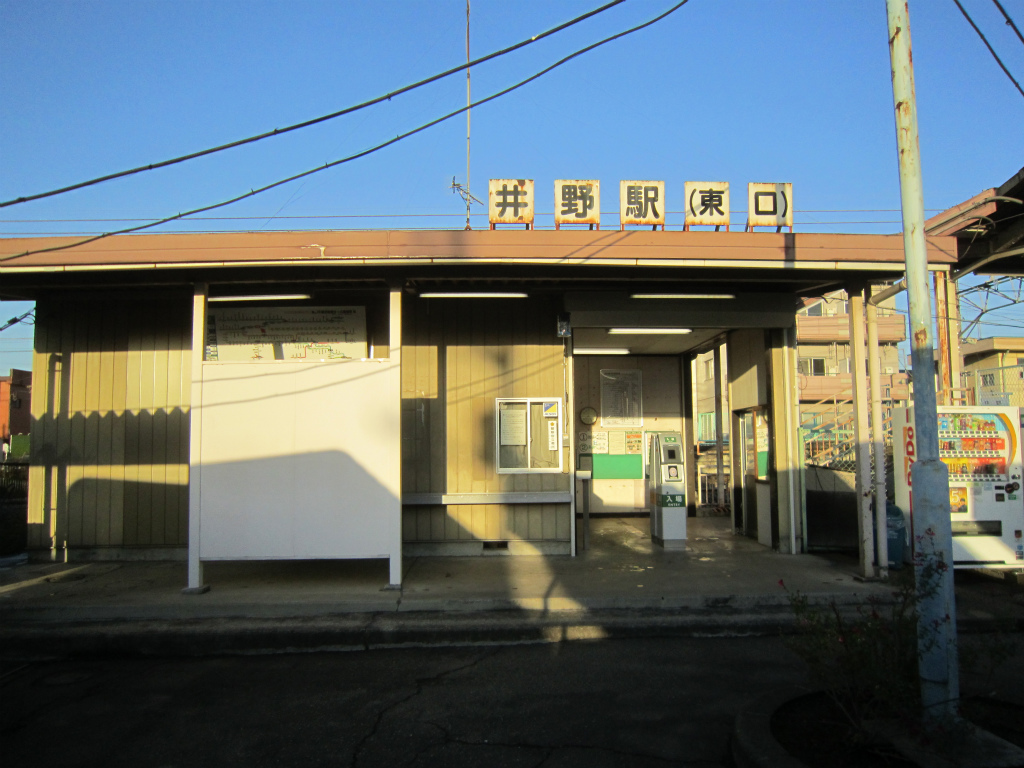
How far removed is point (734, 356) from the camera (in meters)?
11.8

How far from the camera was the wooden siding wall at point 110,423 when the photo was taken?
10.0 metres

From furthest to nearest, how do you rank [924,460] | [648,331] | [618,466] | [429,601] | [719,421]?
[618,466] → [719,421] → [648,331] → [429,601] → [924,460]

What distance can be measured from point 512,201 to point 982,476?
7.00 m

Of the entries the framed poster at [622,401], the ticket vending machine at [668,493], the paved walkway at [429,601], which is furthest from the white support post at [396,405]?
the framed poster at [622,401]

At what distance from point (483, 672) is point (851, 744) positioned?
3.01 m

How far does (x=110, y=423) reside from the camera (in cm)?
1018

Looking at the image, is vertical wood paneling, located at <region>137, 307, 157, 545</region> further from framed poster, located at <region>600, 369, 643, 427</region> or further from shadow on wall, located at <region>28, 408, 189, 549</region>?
framed poster, located at <region>600, 369, 643, 427</region>

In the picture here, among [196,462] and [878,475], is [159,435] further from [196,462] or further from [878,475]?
[878,475]

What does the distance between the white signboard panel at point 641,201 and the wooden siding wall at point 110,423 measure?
6416mm

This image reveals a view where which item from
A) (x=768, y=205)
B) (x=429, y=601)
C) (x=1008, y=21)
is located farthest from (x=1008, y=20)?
(x=429, y=601)

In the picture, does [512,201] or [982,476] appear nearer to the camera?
[982,476]

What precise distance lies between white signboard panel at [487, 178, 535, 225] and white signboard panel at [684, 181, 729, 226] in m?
2.23

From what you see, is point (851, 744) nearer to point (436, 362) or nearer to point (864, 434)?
point (864, 434)

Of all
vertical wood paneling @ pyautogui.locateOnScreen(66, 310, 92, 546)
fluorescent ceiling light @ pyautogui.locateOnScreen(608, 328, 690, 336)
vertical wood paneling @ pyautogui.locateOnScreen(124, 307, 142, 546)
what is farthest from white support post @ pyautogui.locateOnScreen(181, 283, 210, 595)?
fluorescent ceiling light @ pyautogui.locateOnScreen(608, 328, 690, 336)
